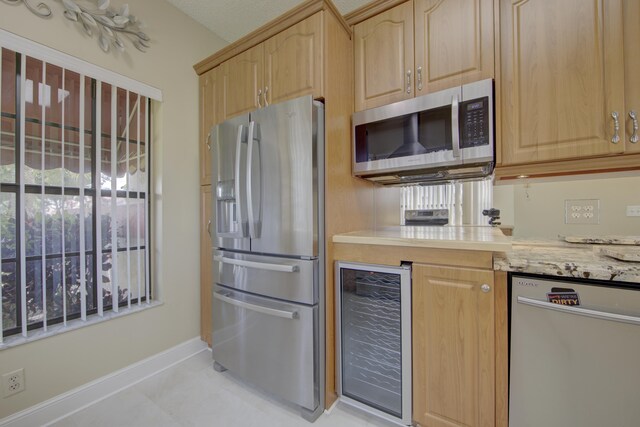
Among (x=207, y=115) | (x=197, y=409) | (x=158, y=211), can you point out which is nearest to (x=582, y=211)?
(x=197, y=409)

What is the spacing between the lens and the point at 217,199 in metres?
1.78

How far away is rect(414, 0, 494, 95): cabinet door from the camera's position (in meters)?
1.34

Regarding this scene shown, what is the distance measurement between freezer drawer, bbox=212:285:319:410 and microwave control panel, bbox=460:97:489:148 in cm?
121

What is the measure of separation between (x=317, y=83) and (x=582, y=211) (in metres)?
1.89

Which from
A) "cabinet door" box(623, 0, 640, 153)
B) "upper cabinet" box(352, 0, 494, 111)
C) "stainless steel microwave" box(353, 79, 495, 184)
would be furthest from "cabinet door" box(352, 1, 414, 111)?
"cabinet door" box(623, 0, 640, 153)

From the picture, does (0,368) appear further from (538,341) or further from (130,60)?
(538,341)

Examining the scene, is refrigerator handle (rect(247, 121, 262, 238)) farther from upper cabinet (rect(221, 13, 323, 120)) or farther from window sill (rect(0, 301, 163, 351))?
window sill (rect(0, 301, 163, 351))

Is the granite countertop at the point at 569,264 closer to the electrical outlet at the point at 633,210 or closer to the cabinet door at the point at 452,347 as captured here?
the cabinet door at the point at 452,347

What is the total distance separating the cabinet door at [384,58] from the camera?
1.53 meters

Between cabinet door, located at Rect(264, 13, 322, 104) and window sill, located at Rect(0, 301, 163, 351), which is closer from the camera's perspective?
window sill, located at Rect(0, 301, 163, 351)

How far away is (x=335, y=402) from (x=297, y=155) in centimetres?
146

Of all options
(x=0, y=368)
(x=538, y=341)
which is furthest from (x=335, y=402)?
(x=0, y=368)

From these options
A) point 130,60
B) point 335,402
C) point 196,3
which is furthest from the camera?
point 196,3

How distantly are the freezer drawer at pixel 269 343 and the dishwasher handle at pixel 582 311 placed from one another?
0.96 meters
